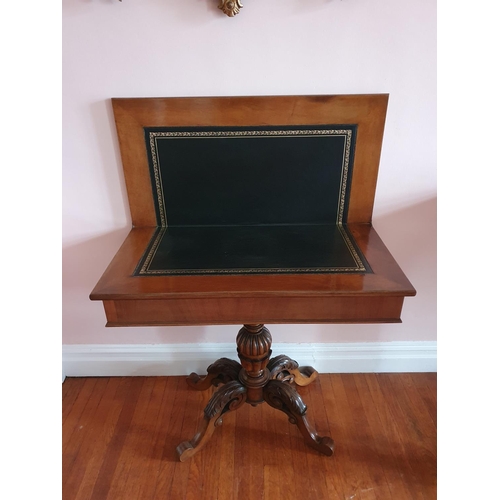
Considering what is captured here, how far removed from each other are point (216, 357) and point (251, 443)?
0.38 metres

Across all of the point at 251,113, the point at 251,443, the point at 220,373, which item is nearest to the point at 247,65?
the point at 251,113

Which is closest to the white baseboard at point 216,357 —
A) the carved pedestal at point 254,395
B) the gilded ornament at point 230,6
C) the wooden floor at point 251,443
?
the wooden floor at point 251,443

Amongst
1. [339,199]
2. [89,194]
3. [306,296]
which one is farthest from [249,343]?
[89,194]

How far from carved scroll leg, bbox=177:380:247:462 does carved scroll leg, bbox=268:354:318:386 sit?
0.16 m

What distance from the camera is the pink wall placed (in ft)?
4.10

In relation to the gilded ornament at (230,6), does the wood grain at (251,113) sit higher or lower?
lower

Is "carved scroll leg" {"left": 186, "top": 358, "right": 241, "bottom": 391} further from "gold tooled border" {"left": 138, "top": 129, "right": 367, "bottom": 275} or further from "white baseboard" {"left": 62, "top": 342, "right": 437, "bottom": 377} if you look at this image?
"gold tooled border" {"left": 138, "top": 129, "right": 367, "bottom": 275}

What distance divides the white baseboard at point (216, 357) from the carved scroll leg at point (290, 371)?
2.2 inches

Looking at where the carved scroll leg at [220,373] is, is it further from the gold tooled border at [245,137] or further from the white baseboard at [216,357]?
the gold tooled border at [245,137]

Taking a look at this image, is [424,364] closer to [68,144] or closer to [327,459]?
[327,459]

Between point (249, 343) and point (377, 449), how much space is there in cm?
58

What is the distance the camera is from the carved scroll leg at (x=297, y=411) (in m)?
1.50

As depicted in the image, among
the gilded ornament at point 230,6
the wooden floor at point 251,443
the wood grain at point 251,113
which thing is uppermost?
the gilded ornament at point 230,6

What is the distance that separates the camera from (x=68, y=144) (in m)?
1.43
